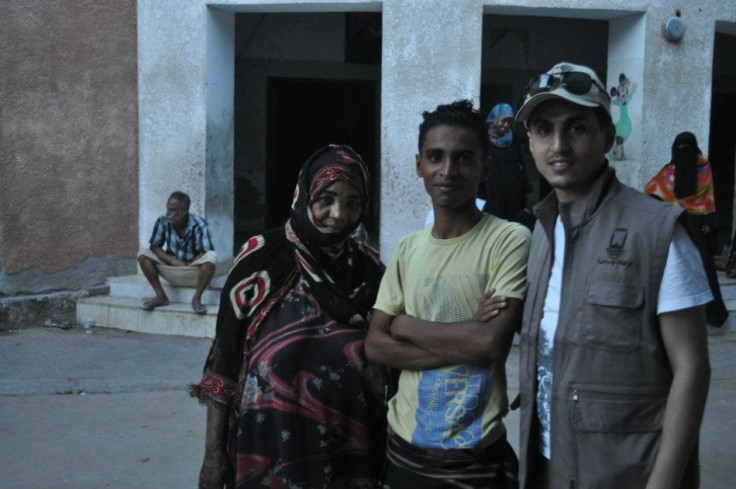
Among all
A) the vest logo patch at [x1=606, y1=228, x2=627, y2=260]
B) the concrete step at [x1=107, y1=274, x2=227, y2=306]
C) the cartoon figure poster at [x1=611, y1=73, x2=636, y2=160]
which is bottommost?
the concrete step at [x1=107, y1=274, x2=227, y2=306]

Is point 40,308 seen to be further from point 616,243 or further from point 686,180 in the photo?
point 616,243

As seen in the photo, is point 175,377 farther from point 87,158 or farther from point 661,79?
point 661,79

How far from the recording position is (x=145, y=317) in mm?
6938

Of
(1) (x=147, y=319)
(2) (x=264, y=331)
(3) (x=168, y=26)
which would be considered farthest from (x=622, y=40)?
(2) (x=264, y=331)

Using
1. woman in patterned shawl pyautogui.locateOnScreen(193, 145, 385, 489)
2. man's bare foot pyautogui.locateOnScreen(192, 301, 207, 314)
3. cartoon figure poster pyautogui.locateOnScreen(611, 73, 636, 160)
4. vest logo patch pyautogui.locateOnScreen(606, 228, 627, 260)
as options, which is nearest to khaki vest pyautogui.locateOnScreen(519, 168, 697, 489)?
vest logo patch pyautogui.locateOnScreen(606, 228, 627, 260)

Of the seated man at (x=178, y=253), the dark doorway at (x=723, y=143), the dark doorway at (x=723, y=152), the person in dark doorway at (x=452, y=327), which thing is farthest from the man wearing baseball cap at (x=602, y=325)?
the dark doorway at (x=723, y=152)

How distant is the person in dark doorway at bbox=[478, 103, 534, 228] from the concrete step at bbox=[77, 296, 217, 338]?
2.56 metres

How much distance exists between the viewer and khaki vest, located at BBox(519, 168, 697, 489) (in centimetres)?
169

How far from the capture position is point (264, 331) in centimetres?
245

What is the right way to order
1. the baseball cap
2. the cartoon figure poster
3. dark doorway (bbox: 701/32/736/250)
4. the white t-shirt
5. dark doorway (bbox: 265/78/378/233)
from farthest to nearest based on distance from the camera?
dark doorway (bbox: 701/32/736/250), dark doorway (bbox: 265/78/378/233), the cartoon figure poster, the baseball cap, the white t-shirt

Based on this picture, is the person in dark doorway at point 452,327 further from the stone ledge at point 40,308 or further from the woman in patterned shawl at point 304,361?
the stone ledge at point 40,308

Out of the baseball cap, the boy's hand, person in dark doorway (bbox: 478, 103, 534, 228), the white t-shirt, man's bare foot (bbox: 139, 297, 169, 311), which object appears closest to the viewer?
the white t-shirt

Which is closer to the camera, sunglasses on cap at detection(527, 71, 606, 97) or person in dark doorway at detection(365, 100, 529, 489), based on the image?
sunglasses on cap at detection(527, 71, 606, 97)

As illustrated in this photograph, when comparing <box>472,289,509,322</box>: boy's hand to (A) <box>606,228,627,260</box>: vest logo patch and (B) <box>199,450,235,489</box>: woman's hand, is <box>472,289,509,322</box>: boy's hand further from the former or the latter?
(B) <box>199,450,235,489</box>: woman's hand
